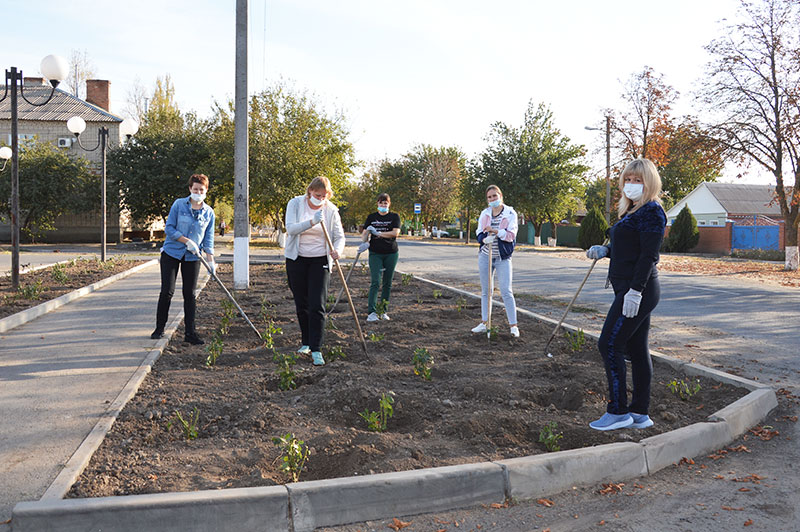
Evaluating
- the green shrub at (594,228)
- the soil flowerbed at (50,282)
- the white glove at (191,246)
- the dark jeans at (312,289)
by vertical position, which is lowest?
the soil flowerbed at (50,282)

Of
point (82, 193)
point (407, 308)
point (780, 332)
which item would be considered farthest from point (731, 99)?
point (82, 193)

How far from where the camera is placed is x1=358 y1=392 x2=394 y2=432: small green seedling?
4.14 meters

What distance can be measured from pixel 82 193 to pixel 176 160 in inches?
→ 207

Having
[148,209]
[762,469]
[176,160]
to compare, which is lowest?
[762,469]

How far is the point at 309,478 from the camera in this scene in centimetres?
343

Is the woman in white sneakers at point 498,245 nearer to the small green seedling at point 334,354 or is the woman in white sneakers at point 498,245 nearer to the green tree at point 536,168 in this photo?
the small green seedling at point 334,354

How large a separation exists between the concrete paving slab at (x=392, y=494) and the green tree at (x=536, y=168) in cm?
4077

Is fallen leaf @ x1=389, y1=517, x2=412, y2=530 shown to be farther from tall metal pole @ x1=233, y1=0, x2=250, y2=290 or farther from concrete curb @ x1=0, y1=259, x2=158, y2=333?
tall metal pole @ x1=233, y1=0, x2=250, y2=290

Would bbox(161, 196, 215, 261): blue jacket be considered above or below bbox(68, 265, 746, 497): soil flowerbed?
above

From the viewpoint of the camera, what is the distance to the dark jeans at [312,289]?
6.15 m

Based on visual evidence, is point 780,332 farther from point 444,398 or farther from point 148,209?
point 148,209

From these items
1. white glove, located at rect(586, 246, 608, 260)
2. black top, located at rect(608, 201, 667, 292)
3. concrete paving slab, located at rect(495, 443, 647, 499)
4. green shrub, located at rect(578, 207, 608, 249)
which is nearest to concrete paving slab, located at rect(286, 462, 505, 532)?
concrete paving slab, located at rect(495, 443, 647, 499)

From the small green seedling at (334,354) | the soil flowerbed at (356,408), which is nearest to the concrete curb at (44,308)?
the soil flowerbed at (356,408)

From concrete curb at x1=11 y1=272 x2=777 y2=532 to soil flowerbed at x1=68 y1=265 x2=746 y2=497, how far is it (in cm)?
25
